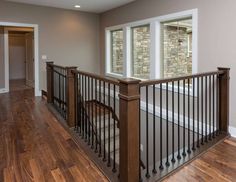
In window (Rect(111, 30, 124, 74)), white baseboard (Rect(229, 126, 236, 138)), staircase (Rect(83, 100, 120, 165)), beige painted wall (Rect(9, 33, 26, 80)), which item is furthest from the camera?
beige painted wall (Rect(9, 33, 26, 80))

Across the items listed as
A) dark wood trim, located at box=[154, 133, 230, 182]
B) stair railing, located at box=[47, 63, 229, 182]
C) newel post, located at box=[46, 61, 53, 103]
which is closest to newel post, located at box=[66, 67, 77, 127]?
stair railing, located at box=[47, 63, 229, 182]

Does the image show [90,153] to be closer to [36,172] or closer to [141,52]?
[36,172]

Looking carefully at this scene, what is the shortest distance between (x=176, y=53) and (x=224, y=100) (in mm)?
1567

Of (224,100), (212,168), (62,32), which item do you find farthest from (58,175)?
(62,32)

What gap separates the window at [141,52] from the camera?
507 cm

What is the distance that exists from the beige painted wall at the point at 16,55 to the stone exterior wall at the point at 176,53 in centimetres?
772

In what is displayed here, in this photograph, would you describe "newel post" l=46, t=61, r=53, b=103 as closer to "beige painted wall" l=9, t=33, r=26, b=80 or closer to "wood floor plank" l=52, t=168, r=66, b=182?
"wood floor plank" l=52, t=168, r=66, b=182

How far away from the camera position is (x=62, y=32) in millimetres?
6246

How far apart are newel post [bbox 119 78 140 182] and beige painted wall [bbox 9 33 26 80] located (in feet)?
30.8

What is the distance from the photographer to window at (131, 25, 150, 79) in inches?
200

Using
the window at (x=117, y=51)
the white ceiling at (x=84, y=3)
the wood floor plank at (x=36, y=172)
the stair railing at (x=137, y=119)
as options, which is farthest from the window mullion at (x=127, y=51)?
the wood floor plank at (x=36, y=172)

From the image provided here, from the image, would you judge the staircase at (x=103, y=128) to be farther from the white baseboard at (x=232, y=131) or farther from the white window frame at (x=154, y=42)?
the white baseboard at (x=232, y=131)

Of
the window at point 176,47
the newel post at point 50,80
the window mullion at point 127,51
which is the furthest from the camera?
the window mullion at point 127,51

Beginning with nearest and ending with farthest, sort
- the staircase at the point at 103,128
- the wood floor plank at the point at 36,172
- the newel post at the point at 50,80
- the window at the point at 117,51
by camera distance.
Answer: the wood floor plank at the point at 36,172 → the staircase at the point at 103,128 → the newel post at the point at 50,80 → the window at the point at 117,51
